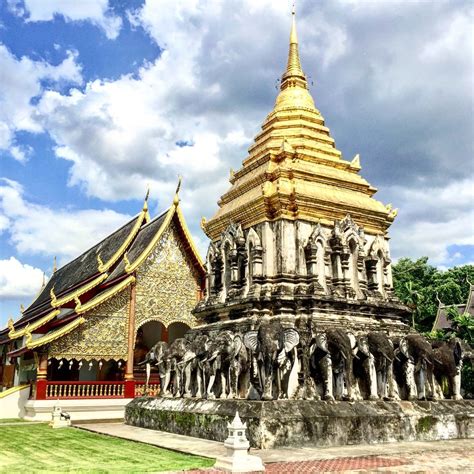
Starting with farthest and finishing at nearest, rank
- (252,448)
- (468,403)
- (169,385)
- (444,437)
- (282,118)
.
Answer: (282,118), (169,385), (468,403), (444,437), (252,448)

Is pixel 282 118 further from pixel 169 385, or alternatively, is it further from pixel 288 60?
pixel 169 385

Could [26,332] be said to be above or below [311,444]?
above

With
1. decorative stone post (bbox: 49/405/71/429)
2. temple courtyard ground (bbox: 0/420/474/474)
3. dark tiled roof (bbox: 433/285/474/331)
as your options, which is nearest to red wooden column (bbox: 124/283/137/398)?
decorative stone post (bbox: 49/405/71/429)

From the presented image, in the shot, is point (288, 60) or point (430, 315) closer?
point (288, 60)

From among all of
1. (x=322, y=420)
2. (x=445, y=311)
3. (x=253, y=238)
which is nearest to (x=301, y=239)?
(x=253, y=238)

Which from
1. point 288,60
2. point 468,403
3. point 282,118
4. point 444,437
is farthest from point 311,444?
point 288,60

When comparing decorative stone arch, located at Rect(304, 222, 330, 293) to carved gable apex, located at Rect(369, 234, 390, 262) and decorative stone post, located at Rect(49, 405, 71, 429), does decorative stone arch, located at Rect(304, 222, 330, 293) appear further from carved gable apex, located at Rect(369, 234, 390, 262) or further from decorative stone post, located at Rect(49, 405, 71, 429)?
decorative stone post, located at Rect(49, 405, 71, 429)

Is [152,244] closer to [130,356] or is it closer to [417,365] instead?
[130,356]

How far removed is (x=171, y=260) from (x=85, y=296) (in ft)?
9.20

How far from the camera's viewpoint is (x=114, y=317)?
15.4 meters

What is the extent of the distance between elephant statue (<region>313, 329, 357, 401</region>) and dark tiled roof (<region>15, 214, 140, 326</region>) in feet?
33.7

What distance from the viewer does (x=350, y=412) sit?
26.8 feet

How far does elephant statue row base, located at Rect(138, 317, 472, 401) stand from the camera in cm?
862

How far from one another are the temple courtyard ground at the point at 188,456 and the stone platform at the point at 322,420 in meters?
0.23
